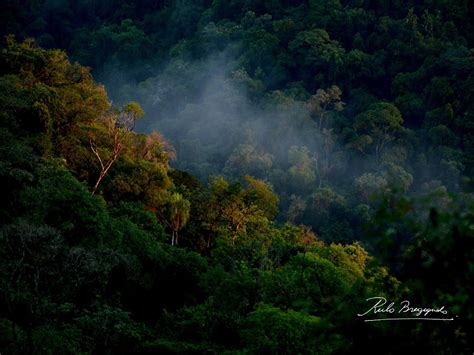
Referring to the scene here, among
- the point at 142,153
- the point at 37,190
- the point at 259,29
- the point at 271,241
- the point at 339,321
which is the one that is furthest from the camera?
the point at 259,29

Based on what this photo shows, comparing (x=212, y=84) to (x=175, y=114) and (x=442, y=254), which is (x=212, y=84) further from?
(x=442, y=254)

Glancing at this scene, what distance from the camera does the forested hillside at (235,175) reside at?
5469 mm

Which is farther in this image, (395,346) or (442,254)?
(395,346)

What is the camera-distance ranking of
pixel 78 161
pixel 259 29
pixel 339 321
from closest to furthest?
pixel 339 321 < pixel 78 161 < pixel 259 29

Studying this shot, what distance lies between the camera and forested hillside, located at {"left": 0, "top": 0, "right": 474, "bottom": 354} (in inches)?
215

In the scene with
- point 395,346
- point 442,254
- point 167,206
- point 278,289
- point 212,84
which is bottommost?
point 395,346

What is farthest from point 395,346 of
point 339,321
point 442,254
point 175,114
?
point 175,114

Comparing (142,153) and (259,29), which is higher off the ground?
(259,29)

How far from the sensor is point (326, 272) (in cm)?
1756

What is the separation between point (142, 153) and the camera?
33.5 meters

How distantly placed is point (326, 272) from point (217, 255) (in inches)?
288

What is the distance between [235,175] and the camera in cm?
5450

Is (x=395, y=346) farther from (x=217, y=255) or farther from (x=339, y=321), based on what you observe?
(x=217, y=255)

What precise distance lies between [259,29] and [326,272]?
7010cm
